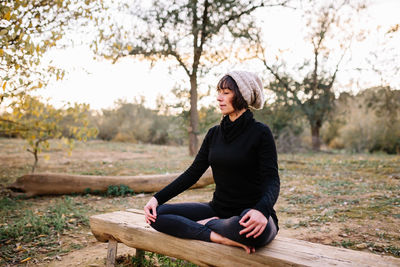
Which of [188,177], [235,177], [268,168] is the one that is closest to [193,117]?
[188,177]

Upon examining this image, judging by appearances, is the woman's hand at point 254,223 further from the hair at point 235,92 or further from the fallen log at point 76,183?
the fallen log at point 76,183

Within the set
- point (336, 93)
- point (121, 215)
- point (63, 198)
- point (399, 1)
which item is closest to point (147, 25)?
point (63, 198)

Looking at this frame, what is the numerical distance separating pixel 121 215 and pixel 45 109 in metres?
4.58

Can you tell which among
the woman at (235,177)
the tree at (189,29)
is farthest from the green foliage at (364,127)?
the woman at (235,177)

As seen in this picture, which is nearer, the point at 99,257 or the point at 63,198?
the point at 99,257

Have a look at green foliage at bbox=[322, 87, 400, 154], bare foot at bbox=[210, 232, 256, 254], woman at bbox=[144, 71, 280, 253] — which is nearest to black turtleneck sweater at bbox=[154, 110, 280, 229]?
woman at bbox=[144, 71, 280, 253]

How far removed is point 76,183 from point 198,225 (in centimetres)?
516

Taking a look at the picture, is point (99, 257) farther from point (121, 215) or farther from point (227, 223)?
point (227, 223)

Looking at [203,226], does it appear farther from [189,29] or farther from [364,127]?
[364,127]

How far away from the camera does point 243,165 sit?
7.65ft

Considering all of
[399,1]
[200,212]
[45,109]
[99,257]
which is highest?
[399,1]

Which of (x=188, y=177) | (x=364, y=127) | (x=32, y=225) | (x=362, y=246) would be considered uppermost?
(x=364, y=127)

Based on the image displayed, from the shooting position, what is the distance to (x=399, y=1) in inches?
373

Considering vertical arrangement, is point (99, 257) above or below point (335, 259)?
below
